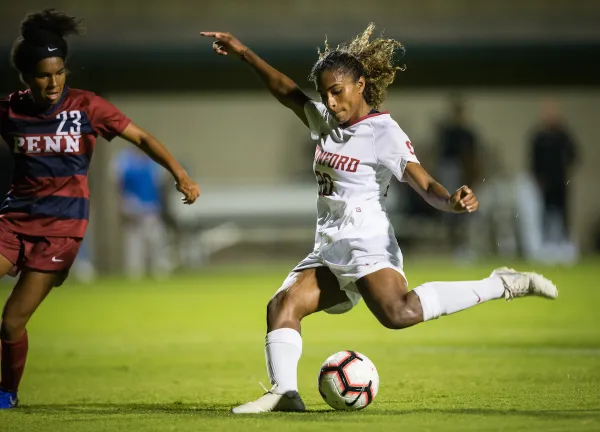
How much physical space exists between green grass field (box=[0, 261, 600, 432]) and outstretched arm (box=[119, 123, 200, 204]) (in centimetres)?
129

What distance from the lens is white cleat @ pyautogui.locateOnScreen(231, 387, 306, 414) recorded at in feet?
21.1

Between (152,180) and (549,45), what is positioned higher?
(549,45)

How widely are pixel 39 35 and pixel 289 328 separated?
7.67 feet

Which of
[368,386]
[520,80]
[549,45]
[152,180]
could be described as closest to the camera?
[368,386]

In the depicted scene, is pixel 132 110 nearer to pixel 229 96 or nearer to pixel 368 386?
pixel 229 96

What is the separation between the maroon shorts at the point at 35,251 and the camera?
22.8 ft

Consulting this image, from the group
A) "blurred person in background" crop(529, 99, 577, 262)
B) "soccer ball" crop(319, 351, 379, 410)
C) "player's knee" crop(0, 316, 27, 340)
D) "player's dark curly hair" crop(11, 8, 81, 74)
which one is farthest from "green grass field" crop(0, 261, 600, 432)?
"blurred person in background" crop(529, 99, 577, 262)

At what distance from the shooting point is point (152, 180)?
68.0ft

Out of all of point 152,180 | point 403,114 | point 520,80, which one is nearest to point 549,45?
point 520,80

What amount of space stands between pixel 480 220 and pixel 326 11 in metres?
5.57

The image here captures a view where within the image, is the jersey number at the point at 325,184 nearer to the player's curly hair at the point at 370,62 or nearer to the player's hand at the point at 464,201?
the player's curly hair at the point at 370,62

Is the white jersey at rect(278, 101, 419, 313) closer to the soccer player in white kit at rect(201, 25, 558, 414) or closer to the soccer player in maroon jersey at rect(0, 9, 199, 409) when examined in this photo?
the soccer player in white kit at rect(201, 25, 558, 414)

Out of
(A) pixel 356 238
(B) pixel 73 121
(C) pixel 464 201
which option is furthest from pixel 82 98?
(C) pixel 464 201

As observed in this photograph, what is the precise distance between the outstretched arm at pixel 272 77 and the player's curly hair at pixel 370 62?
0.21m
